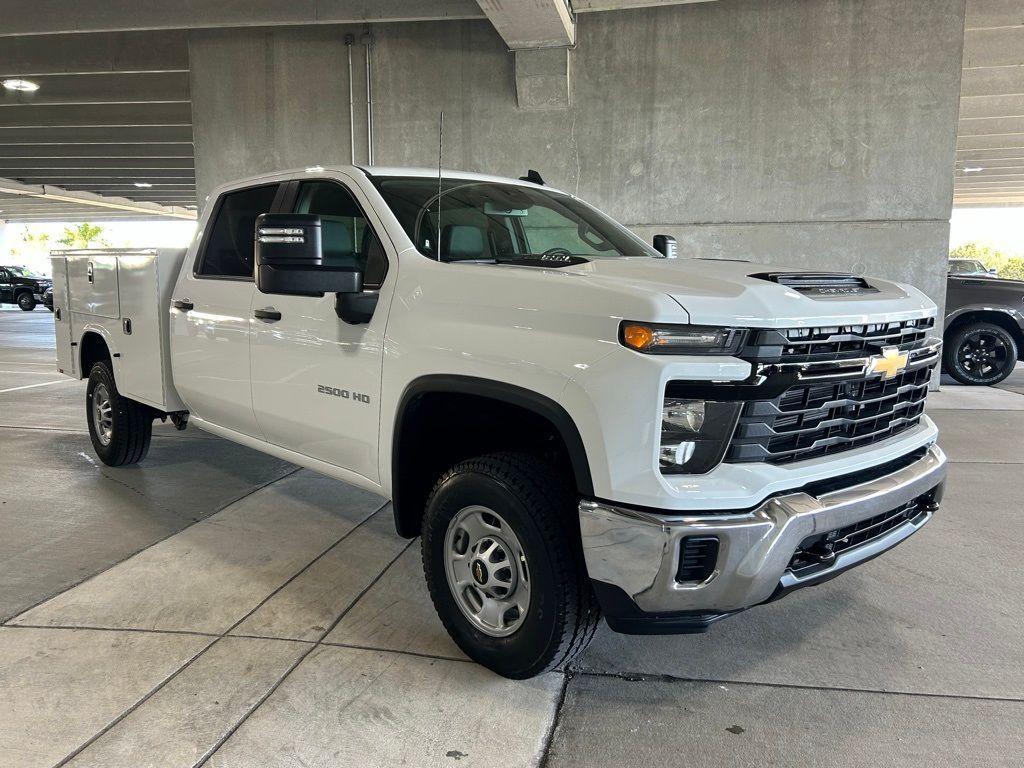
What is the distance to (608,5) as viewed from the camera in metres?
8.73

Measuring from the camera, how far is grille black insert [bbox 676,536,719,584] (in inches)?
86.6

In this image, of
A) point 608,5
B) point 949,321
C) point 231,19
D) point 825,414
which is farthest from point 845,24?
point 825,414

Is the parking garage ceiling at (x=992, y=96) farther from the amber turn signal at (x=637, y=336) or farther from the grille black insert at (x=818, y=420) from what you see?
the amber turn signal at (x=637, y=336)

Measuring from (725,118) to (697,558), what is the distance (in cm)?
781

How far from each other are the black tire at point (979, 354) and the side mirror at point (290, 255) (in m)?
9.21

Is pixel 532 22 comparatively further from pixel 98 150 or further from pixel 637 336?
pixel 98 150

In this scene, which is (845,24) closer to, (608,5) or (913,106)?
(913,106)

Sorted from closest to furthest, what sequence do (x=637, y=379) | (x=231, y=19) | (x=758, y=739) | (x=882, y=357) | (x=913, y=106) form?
A: (x=637, y=379) → (x=758, y=739) → (x=882, y=357) → (x=913, y=106) → (x=231, y=19)

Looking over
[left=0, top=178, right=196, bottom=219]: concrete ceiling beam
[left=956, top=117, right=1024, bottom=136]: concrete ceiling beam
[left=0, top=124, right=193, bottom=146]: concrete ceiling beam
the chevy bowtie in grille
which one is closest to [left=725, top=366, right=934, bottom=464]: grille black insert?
the chevy bowtie in grille

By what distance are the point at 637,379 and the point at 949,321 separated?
903 cm

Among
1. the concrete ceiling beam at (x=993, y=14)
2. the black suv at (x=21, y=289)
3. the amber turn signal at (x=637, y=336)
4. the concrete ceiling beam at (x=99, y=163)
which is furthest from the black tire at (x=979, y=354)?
the black suv at (x=21, y=289)

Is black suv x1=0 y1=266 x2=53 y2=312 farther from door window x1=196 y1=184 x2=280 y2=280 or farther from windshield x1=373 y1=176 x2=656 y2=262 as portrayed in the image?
windshield x1=373 y1=176 x2=656 y2=262

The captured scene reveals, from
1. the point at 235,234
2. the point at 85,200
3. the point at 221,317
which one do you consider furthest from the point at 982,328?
the point at 85,200

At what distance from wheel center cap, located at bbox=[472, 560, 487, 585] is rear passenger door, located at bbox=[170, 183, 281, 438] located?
5.76 ft
